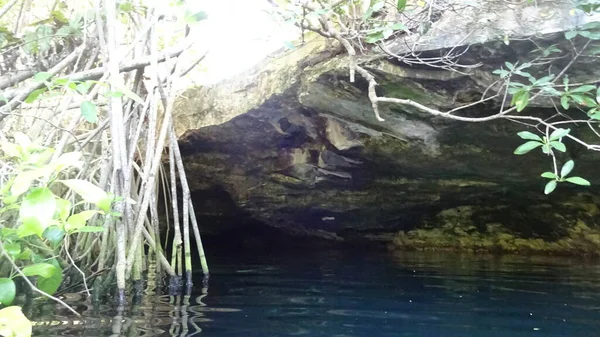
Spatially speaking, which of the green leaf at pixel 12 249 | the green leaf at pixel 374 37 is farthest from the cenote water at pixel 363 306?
the green leaf at pixel 374 37

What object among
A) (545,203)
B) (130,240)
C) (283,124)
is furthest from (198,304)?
(545,203)

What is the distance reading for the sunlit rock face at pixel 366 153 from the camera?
3211mm

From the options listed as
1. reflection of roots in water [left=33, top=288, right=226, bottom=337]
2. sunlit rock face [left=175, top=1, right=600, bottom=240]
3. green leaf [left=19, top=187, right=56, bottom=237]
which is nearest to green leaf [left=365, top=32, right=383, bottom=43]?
sunlit rock face [left=175, top=1, right=600, bottom=240]

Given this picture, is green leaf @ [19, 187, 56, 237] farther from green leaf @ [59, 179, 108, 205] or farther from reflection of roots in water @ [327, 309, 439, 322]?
reflection of roots in water @ [327, 309, 439, 322]

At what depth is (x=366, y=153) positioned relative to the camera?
4.18 meters

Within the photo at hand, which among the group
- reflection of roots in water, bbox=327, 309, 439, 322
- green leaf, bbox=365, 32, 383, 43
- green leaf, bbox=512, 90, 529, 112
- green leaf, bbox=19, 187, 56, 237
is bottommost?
reflection of roots in water, bbox=327, 309, 439, 322

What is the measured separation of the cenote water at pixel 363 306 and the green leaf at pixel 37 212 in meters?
1.19

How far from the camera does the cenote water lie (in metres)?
1.94

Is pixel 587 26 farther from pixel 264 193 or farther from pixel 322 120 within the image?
pixel 264 193

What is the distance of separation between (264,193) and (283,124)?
4.79ft

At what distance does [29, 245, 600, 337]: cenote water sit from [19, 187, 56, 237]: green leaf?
3.90 feet

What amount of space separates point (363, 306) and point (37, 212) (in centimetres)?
199

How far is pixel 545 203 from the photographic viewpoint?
4996 mm

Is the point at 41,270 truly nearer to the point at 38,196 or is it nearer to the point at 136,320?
the point at 38,196
